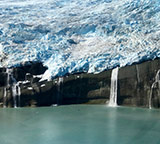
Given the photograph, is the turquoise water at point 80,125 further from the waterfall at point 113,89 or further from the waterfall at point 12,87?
the waterfall at point 12,87

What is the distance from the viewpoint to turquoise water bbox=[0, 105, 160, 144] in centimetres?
1334

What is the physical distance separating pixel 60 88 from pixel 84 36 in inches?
→ 245

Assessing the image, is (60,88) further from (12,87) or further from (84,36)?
(84,36)

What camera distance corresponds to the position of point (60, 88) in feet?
74.4

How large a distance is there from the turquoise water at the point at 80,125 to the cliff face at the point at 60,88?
126cm

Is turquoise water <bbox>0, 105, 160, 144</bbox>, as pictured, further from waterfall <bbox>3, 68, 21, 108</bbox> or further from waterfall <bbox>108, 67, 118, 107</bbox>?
waterfall <bbox>3, 68, 21, 108</bbox>

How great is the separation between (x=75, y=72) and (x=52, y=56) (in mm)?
2652

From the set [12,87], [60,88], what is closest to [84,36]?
[60,88]

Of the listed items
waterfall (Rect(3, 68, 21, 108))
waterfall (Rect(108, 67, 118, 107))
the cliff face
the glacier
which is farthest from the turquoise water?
the glacier

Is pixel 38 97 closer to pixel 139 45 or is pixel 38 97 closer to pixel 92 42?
pixel 92 42

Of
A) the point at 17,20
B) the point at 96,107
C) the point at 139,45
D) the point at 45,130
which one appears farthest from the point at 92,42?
the point at 45,130

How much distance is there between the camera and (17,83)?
23.1 meters

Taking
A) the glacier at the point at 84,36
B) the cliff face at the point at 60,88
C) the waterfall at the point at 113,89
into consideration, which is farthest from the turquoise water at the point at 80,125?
the glacier at the point at 84,36

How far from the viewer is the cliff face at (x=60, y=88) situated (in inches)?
842
